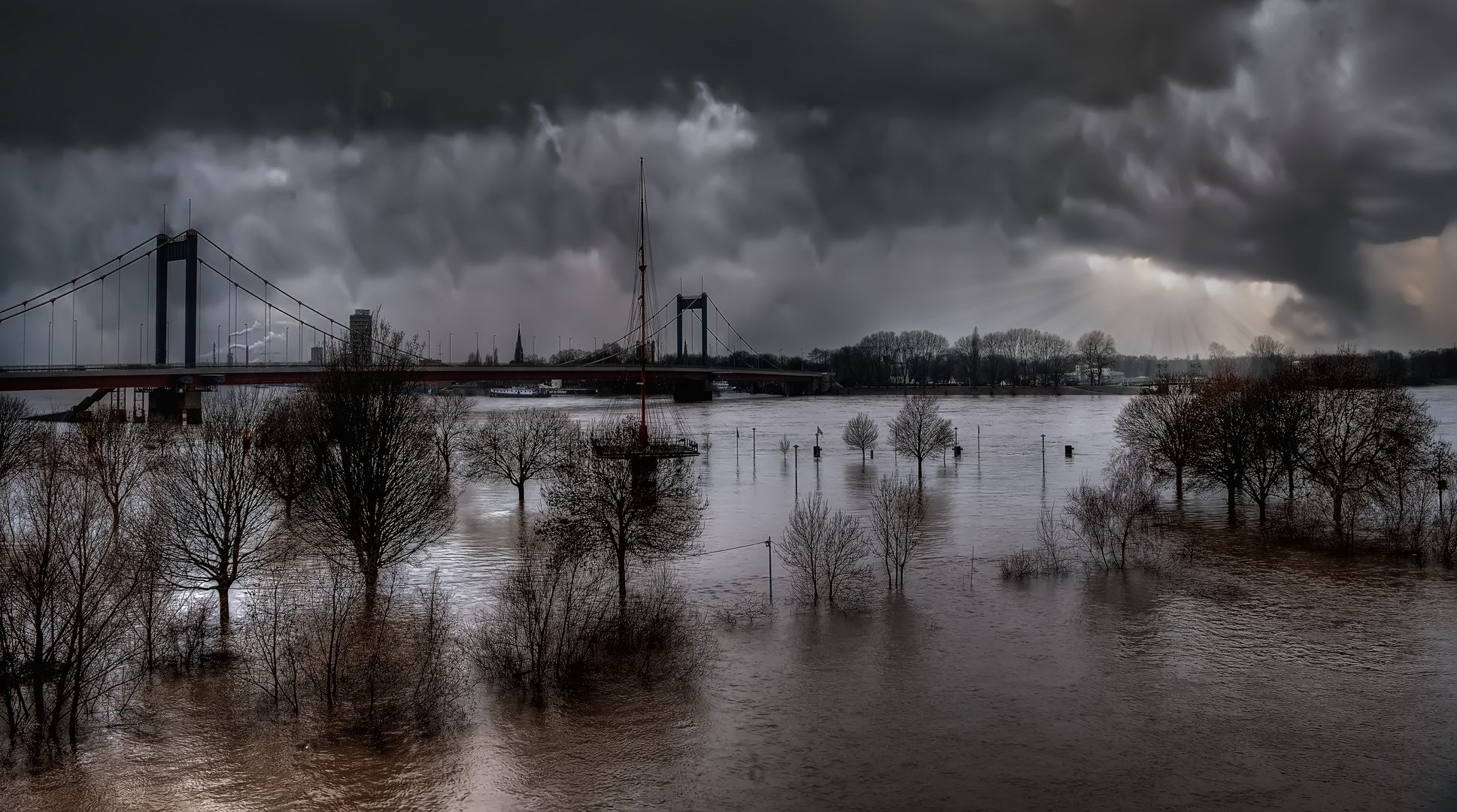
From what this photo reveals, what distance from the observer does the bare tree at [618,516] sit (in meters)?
22.1

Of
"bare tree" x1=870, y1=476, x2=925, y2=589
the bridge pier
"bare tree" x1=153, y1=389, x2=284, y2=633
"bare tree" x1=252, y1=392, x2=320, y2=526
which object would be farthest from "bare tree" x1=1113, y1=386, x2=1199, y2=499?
the bridge pier

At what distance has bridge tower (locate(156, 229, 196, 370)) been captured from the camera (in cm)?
Answer: 7806

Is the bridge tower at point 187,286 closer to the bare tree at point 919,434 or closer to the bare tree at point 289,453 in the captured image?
the bare tree at point 289,453

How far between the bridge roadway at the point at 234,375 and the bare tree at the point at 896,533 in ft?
78.3

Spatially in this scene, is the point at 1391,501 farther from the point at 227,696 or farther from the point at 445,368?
the point at 445,368

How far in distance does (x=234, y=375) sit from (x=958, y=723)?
2837 inches

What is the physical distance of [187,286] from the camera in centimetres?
8031

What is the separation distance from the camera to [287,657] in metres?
16.6

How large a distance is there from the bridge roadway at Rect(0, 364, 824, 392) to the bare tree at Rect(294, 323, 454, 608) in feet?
59.1

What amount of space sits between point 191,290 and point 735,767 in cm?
8500

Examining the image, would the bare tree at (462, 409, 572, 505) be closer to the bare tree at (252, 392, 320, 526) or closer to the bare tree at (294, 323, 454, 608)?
the bare tree at (252, 392, 320, 526)

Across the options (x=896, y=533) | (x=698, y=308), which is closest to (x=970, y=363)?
(x=698, y=308)

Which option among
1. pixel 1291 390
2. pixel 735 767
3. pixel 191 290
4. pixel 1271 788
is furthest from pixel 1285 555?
pixel 191 290

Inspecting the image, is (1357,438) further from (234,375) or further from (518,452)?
(234,375)
